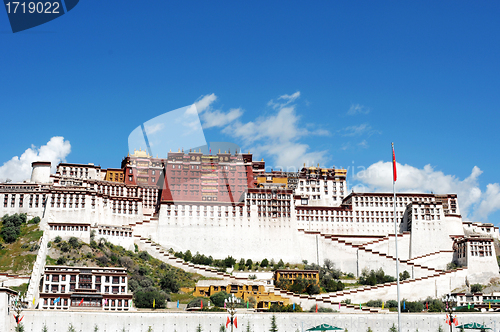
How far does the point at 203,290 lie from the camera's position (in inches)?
3563

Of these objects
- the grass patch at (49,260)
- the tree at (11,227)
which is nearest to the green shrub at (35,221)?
the tree at (11,227)

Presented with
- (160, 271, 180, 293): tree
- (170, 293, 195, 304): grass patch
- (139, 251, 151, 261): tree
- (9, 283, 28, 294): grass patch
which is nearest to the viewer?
(9, 283, 28, 294): grass patch

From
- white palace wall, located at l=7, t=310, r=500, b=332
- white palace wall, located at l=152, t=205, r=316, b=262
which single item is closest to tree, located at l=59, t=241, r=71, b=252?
white palace wall, located at l=152, t=205, r=316, b=262

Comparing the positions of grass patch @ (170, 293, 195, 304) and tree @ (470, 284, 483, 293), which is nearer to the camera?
grass patch @ (170, 293, 195, 304)

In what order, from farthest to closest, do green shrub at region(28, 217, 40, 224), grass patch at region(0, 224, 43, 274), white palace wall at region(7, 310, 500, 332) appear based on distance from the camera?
green shrub at region(28, 217, 40, 224) < grass patch at region(0, 224, 43, 274) < white palace wall at region(7, 310, 500, 332)

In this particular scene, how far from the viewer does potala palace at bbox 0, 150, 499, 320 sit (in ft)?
343

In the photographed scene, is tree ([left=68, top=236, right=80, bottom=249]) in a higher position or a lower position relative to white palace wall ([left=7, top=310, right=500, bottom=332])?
higher

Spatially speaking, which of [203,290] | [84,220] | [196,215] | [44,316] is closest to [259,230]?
[196,215]

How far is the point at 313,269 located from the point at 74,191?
153ft

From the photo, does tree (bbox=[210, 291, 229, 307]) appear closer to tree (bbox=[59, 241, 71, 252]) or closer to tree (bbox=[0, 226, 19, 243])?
Result: tree (bbox=[59, 241, 71, 252])

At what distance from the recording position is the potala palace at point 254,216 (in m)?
104

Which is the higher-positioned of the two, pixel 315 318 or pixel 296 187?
pixel 296 187

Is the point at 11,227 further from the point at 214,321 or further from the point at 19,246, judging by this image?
the point at 214,321

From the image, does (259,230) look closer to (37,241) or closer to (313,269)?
(313,269)
